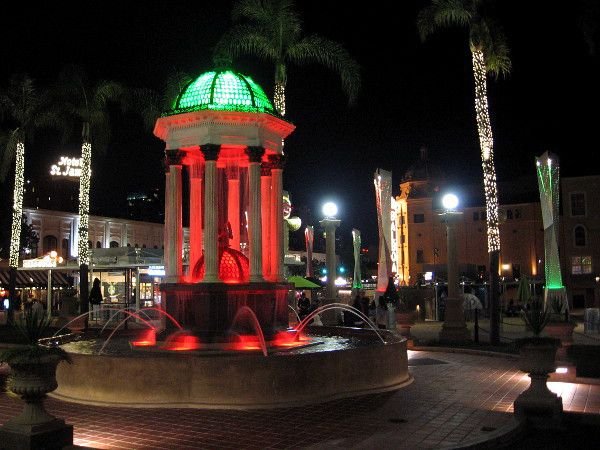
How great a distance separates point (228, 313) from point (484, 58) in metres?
13.8

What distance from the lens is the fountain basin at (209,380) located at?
35.9 feet

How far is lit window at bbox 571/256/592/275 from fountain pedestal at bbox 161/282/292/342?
4937 cm

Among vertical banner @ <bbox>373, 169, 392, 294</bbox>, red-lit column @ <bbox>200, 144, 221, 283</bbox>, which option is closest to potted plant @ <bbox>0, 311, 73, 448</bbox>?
red-lit column @ <bbox>200, 144, 221, 283</bbox>

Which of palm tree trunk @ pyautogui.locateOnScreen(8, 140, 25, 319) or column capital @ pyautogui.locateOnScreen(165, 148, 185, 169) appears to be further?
palm tree trunk @ pyautogui.locateOnScreen(8, 140, 25, 319)

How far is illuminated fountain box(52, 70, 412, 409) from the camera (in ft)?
36.3

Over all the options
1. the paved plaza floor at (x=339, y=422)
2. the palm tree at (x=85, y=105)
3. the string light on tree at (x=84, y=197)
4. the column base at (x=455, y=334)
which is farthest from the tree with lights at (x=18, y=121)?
the paved plaza floor at (x=339, y=422)

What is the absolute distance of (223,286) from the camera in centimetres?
1528

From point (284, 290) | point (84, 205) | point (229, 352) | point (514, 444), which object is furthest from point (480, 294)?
point (514, 444)

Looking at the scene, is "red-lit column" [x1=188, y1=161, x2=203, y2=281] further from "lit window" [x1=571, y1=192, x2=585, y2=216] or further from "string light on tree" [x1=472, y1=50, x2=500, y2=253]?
"lit window" [x1=571, y1=192, x2=585, y2=216]

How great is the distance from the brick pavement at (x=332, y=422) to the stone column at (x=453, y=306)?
945cm

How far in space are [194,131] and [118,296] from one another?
29.0 m

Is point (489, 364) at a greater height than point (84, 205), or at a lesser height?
lesser

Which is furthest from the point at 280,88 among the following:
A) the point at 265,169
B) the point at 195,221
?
the point at 195,221

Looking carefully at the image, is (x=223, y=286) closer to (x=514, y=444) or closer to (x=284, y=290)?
(x=284, y=290)
